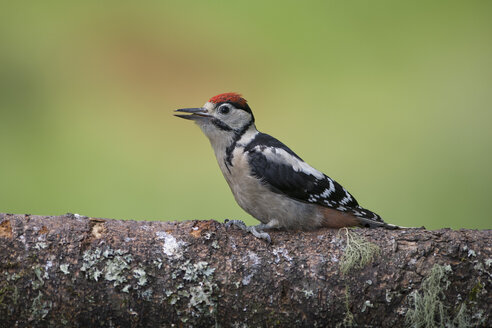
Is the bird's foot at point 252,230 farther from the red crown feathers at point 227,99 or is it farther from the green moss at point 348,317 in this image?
the red crown feathers at point 227,99

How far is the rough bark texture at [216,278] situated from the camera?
168 centimetres

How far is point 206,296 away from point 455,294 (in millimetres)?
841

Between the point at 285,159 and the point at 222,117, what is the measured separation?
386 mm

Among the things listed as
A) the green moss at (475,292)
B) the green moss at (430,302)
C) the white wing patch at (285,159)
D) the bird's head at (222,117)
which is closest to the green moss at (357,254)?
the green moss at (430,302)

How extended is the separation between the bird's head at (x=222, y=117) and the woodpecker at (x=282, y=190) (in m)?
0.04

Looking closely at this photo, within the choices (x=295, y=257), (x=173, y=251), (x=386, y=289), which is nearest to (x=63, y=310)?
(x=173, y=251)

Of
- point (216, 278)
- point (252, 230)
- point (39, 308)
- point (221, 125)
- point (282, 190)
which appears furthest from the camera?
point (221, 125)

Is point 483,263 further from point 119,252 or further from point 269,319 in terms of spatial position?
point 119,252

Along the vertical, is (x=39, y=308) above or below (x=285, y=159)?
below

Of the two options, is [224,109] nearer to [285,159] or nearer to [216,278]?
[285,159]

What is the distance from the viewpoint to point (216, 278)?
1.78 metres

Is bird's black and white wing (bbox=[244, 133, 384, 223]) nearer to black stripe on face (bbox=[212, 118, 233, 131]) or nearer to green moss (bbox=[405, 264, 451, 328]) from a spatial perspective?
black stripe on face (bbox=[212, 118, 233, 131])

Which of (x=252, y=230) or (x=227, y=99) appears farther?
(x=227, y=99)

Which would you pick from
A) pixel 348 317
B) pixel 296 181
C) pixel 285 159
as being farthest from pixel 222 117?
pixel 348 317
